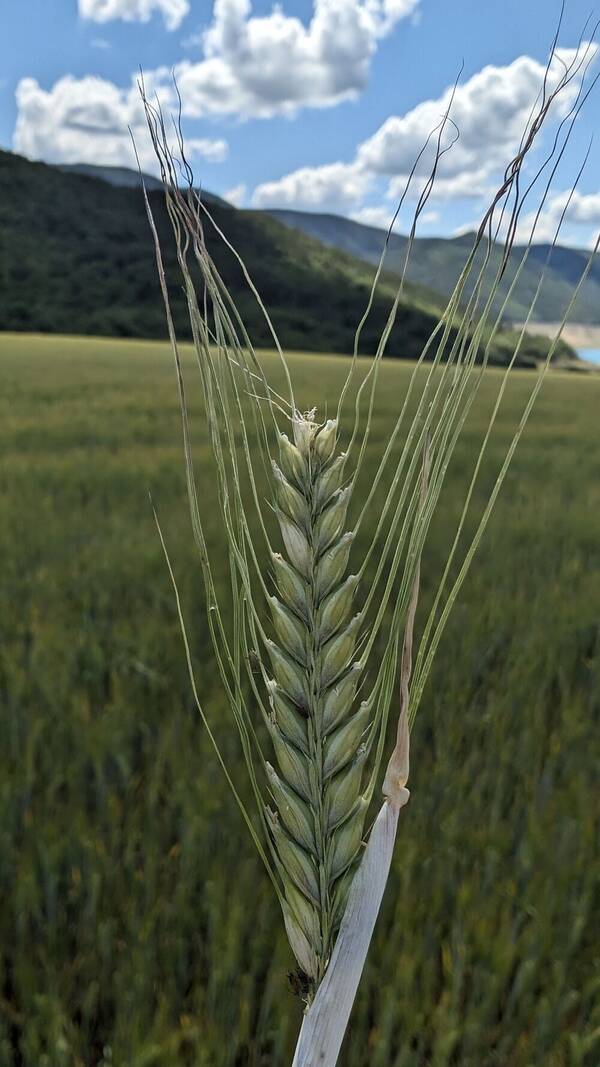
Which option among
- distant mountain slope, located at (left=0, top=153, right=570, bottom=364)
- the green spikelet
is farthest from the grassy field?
distant mountain slope, located at (left=0, top=153, right=570, bottom=364)

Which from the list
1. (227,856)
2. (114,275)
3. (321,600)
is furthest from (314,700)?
(114,275)

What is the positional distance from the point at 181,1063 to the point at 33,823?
65 centimetres

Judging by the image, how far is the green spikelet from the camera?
514mm

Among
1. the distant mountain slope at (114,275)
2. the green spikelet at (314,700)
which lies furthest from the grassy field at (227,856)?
the distant mountain slope at (114,275)

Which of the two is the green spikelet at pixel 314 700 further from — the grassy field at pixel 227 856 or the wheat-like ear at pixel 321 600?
the grassy field at pixel 227 856

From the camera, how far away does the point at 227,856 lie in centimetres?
150

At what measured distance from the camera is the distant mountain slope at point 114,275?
59.7 metres

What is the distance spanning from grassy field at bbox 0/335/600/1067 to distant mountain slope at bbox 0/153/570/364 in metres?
53.7

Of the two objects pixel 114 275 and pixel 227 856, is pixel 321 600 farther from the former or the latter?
pixel 114 275

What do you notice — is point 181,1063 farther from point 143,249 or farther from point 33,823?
point 143,249

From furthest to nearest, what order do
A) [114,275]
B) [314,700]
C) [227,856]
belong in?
[114,275], [227,856], [314,700]

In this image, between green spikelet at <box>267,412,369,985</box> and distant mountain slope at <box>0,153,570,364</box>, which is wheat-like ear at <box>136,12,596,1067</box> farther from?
distant mountain slope at <box>0,153,570,364</box>

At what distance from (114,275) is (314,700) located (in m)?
72.3

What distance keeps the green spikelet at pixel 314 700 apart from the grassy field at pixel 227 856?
27.9 inches
